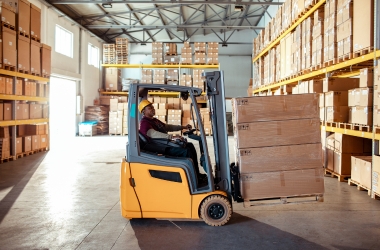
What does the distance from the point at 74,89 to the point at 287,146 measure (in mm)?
15172

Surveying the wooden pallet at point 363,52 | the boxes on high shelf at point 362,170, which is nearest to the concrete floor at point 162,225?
the boxes on high shelf at point 362,170

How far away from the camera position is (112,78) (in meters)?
20.5

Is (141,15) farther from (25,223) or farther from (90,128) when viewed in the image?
(25,223)

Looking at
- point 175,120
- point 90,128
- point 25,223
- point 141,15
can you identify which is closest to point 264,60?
point 175,120

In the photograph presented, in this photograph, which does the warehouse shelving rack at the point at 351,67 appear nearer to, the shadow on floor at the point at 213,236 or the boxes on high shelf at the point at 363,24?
the boxes on high shelf at the point at 363,24

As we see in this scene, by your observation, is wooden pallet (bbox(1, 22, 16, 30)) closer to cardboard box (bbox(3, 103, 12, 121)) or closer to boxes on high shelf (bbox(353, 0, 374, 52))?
cardboard box (bbox(3, 103, 12, 121))

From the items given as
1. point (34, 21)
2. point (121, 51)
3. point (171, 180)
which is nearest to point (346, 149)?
point (171, 180)

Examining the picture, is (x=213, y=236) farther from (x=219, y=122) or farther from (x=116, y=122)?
(x=116, y=122)

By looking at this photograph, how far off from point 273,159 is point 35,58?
28.9ft

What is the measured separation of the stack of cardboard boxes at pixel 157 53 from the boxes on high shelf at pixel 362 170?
539 inches

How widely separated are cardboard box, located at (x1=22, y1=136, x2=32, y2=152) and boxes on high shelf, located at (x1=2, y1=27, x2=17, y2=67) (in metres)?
2.17

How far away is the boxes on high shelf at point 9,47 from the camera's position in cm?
887

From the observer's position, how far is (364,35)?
18.5 feet

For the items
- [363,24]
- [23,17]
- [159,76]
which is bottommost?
[363,24]
